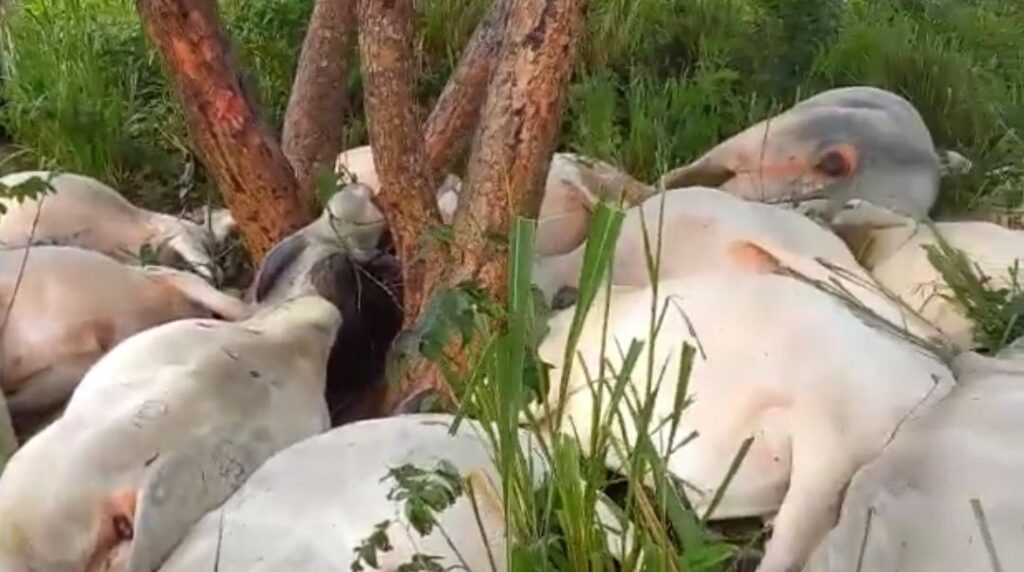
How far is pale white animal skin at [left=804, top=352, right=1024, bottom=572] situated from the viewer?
5.69 ft

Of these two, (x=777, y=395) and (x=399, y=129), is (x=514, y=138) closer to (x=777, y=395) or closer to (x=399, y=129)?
(x=399, y=129)

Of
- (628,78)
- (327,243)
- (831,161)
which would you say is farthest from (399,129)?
(628,78)

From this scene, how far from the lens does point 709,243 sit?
9.13 ft

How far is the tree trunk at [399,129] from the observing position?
8.52 ft

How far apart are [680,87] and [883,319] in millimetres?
1888

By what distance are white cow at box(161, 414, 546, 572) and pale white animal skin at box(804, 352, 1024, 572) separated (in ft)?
1.14

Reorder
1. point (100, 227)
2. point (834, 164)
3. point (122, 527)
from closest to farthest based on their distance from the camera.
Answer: point (122, 527), point (100, 227), point (834, 164)

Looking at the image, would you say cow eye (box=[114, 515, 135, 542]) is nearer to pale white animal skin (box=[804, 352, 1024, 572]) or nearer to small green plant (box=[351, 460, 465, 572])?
small green plant (box=[351, 460, 465, 572])

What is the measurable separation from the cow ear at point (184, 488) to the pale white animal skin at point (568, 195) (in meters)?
0.88

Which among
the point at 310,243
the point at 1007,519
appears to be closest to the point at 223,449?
the point at 310,243

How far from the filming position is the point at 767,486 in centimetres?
212

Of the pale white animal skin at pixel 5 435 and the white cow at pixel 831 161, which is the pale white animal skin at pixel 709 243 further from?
the pale white animal skin at pixel 5 435

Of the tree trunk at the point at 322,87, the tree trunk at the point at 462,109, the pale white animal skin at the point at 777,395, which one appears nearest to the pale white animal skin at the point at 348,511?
the pale white animal skin at the point at 777,395

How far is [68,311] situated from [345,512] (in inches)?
38.1
